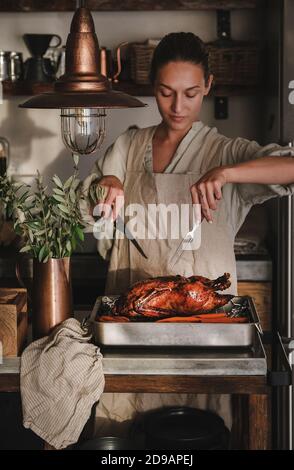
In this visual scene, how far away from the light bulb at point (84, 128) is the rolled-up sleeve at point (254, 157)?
20.2 inches

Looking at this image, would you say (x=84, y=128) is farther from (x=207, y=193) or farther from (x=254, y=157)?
(x=254, y=157)

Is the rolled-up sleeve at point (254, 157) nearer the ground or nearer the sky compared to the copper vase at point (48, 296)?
nearer the sky

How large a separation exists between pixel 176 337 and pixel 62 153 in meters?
2.30

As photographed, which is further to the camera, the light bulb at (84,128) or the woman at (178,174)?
the woman at (178,174)

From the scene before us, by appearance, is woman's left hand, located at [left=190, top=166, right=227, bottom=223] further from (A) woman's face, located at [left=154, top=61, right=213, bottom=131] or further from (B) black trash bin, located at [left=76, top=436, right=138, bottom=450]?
(B) black trash bin, located at [left=76, top=436, right=138, bottom=450]

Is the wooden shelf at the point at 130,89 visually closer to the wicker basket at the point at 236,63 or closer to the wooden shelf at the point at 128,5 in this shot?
the wicker basket at the point at 236,63

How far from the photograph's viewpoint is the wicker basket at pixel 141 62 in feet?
12.2

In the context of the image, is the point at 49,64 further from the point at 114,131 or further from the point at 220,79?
the point at 220,79

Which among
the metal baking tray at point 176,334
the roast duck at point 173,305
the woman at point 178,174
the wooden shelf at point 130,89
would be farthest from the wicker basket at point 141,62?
the metal baking tray at point 176,334

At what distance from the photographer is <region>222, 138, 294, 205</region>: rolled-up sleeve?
2342 millimetres

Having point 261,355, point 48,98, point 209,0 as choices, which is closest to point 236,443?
point 261,355

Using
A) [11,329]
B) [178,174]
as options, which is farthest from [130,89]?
[11,329]

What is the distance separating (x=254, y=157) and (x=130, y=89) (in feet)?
4.80

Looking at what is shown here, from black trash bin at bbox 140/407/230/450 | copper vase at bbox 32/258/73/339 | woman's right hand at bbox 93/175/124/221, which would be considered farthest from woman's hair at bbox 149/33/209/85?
black trash bin at bbox 140/407/230/450
